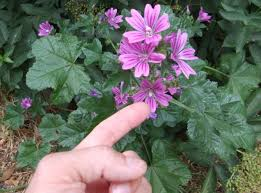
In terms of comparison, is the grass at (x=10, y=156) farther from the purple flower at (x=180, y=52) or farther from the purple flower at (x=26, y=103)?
the purple flower at (x=180, y=52)

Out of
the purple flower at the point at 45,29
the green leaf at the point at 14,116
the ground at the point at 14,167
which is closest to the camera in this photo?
the purple flower at the point at 45,29

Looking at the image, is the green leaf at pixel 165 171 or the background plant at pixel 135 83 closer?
Answer: the background plant at pixel 135 83

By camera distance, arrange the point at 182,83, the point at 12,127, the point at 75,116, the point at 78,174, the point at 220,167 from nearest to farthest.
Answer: the point at 78,174 → the point at 182,83 → the point at 75,116 → the point at 220,167 → the point at 12,127

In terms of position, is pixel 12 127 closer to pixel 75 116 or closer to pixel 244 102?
pixel 75 116

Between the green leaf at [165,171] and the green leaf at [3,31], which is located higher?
the green leaf at [3,31]

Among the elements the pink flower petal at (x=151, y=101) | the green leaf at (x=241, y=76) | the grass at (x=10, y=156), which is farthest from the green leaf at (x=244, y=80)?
the grass at (x=10, y=156)

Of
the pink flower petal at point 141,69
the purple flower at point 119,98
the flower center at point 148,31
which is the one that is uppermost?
the flower center at point 148,31

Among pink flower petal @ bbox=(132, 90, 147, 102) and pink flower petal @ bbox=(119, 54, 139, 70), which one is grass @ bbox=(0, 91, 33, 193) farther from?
pink flower petal @ bbox=(119, 54, 139, 70)

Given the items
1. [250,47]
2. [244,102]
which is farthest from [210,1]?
[244,102]

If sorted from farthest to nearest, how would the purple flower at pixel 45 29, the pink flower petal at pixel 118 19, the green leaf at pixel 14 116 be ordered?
the green leaf at pixel 14 116
the purple flower at pixel 45 29
the pink flower petal at pixel 118 19
